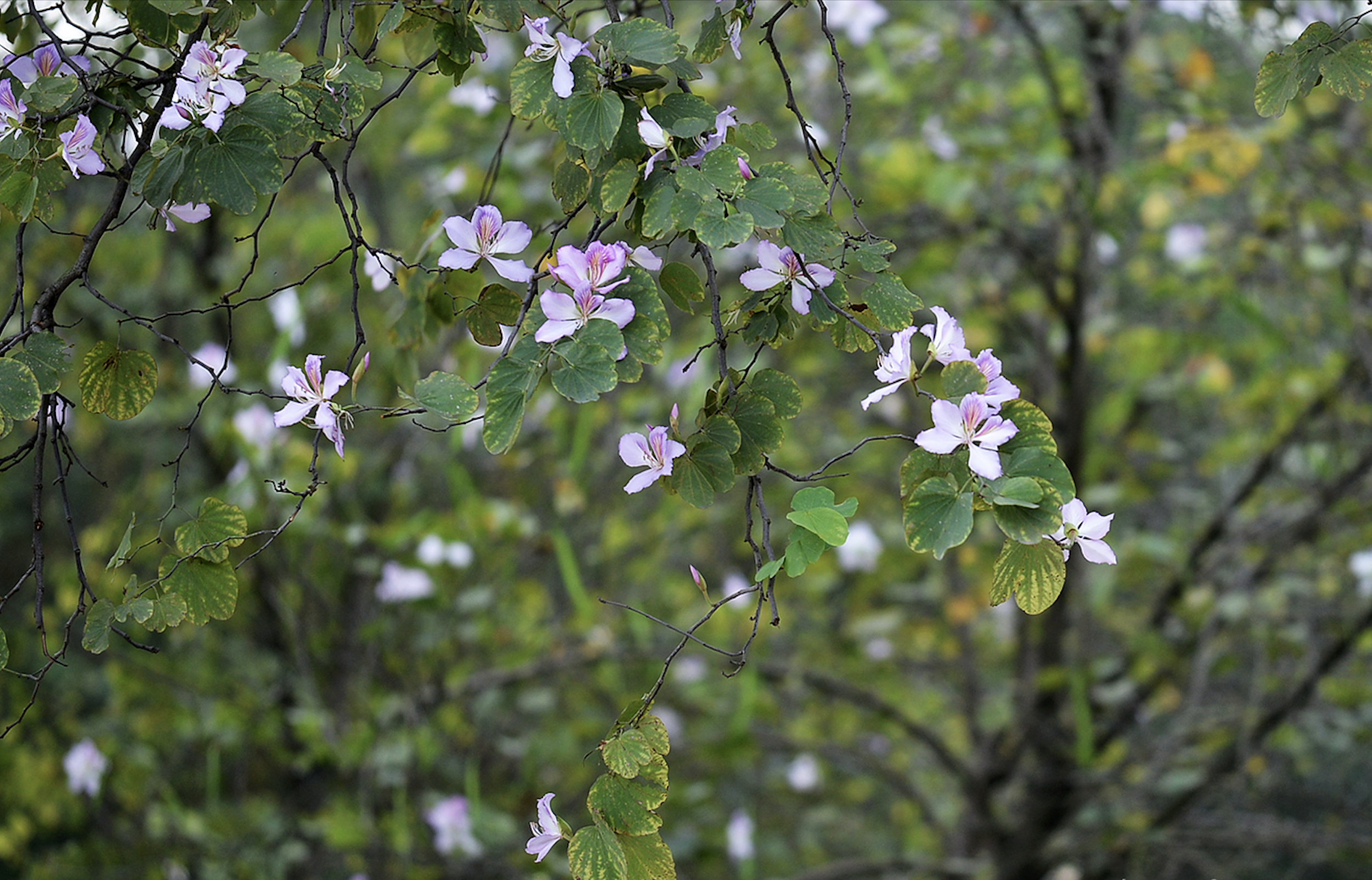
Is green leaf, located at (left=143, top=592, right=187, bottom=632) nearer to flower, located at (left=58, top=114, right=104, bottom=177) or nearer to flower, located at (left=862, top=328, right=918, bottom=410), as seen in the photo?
flower, located at (left=58, top=114, right=104, bottom=177)

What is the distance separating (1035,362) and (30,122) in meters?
2.07

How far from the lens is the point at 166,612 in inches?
25.3

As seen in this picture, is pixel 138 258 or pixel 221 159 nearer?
pixel 221 159

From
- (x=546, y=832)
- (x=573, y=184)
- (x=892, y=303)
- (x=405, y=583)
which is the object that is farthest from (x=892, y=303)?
(x=405, y=583)

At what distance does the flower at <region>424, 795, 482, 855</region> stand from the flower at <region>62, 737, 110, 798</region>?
64 centimetres

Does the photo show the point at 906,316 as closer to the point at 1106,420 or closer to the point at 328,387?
the point at 328,387

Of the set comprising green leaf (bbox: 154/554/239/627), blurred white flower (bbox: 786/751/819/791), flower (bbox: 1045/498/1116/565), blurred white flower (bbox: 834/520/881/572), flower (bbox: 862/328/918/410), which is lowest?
green leaf (bbox: 154/554/239/627)

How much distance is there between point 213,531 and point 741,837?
1.99 metres

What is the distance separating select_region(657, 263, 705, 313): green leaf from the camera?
68 cm

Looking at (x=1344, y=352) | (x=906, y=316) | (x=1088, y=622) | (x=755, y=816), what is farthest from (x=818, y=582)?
(x=906, y=316)

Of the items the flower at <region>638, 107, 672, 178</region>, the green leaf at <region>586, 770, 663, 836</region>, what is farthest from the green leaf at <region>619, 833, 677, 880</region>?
the flower at <region>638, 107, 672, 178</region>

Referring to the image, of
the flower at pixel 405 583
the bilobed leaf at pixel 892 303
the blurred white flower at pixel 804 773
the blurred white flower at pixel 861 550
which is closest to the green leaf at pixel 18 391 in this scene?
the bilobed leaf at pixel 892 303

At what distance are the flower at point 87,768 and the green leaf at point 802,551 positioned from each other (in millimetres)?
2033

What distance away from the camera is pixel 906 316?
0.61m
